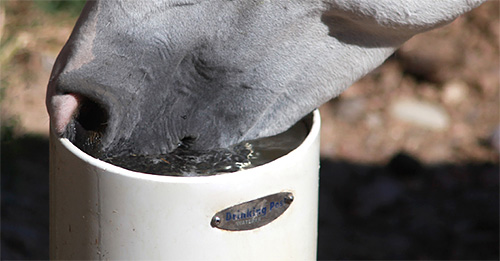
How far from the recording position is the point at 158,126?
3.98 feet

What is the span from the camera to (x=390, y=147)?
2.54m

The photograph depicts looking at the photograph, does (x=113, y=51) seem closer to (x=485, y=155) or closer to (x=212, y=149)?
(x=212, y=149)

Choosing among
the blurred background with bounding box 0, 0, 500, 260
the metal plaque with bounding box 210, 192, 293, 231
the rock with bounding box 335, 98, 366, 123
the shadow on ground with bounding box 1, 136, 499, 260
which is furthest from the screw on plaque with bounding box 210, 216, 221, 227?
the rock with bounding box 335, 98, 366, 123

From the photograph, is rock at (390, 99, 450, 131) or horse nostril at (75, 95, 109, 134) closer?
horse nostril at (75, 95, 109, 134)

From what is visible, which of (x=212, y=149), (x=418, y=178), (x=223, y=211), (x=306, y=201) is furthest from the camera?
(x=418, y=178)

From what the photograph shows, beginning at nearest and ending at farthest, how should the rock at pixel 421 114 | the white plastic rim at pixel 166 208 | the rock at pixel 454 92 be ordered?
the white plastic rim at pixel 166 208 < the rock at pixel 421 114 < the rock at pixel 454 92

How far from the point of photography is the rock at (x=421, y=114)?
8.63ft

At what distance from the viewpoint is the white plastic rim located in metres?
1.00

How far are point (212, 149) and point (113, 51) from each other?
0.25 meters

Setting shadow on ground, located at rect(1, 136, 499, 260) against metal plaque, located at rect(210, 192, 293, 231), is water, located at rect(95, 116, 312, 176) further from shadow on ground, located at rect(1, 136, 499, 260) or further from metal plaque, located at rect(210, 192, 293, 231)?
shadow on ground, located at rect(1, 136, 499, 260)

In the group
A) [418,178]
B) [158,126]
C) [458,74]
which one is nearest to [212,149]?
[158,126]

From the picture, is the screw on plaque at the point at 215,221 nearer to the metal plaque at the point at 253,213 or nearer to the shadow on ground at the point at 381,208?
the metal plaque at the point at 253,213

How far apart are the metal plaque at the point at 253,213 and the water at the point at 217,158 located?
151 mm

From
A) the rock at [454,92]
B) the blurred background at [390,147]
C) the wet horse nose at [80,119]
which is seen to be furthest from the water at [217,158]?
the rock at [454,92]
